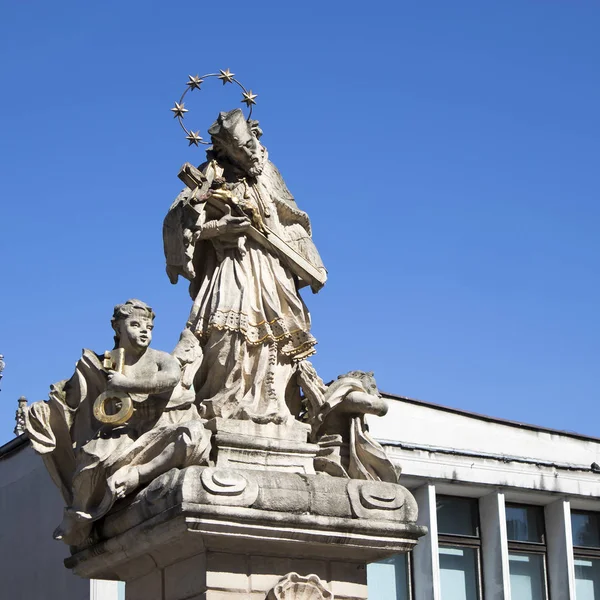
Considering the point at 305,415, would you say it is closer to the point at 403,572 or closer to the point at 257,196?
the point at 257,196

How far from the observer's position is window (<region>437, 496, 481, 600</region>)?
24453 millimetres

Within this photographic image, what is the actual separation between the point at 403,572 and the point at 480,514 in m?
1.80

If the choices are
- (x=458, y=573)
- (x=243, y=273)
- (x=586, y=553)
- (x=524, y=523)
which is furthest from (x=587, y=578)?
(x=243, y=273)

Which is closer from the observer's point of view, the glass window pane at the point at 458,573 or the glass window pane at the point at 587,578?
the glass window pane at the point at 458,573

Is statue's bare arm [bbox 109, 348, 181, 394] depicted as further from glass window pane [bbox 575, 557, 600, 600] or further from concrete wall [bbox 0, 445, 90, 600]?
glass window pane [bbox 575, 557, 600, 600]

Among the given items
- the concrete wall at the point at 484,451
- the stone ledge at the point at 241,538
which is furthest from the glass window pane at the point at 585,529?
the stone ledge at the point at 241,538

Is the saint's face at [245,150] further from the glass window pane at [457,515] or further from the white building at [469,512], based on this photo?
the glass window pane at [457,515]

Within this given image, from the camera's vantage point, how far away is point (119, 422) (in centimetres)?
1163

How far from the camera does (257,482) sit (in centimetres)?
1137

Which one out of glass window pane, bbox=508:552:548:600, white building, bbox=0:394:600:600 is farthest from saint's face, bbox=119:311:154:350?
glass window pane, bbox=508:552:548:600

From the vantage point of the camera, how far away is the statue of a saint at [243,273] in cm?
1230

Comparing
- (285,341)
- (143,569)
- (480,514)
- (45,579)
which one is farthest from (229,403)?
(480,514)

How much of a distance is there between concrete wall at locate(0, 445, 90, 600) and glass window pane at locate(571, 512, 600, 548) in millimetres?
9398

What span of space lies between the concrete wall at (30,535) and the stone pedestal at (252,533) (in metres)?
10.0
